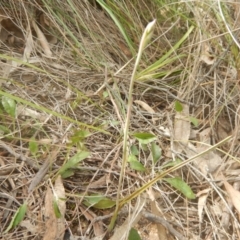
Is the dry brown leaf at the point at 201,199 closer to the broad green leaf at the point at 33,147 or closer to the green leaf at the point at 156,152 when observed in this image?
the green leaf at the point at 156,152

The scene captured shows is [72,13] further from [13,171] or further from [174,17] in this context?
[13,171]

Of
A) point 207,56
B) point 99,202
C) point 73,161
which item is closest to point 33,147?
point 73,161

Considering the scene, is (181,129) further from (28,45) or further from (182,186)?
(28,45)

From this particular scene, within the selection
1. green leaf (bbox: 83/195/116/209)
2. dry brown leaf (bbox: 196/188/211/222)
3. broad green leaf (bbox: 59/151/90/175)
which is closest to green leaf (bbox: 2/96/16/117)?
broad green leaf (bbox: 59/151/90/175)

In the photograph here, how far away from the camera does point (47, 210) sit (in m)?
1.13

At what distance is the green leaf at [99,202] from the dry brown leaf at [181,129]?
0.28m

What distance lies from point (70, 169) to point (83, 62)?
478mm

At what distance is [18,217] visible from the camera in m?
1.08

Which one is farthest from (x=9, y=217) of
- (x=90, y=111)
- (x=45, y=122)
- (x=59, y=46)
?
(x=59, y=46)

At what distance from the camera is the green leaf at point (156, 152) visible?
4.05 feet

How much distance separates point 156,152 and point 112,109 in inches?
9.5

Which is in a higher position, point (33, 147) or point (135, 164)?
point (33, 147)

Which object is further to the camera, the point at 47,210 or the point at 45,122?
the point at 45,122

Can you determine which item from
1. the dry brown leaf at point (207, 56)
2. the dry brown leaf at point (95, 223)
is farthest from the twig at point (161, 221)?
the dry brown leaf at point (207, 56)
